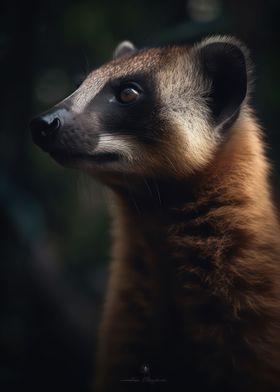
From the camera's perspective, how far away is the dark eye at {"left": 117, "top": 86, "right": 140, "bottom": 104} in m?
3.59

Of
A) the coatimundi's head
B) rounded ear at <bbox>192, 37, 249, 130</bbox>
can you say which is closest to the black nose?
the coatimundi's head

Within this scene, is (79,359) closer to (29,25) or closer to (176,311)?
(176,311)

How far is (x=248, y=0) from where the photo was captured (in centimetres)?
557

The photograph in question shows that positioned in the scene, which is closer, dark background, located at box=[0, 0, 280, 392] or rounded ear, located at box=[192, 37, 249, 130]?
rounded ear, located at box=[192, 37, 249, 130]

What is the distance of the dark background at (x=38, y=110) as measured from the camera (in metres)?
5.51

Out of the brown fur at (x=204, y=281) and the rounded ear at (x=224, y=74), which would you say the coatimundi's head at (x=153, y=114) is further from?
the brown fur at (x=204, y=281)

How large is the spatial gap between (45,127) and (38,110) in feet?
15.7

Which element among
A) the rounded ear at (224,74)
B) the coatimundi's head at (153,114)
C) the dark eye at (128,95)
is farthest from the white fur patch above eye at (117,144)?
the rounded ear at (224,74)

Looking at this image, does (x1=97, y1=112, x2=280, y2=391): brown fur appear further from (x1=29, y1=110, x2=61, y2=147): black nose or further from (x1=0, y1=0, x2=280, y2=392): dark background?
(x1=0, y1=0, x2=280, y2=392): dark background

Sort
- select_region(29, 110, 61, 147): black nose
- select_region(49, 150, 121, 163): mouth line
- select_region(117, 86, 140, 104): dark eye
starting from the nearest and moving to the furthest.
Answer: select_region(29, 110, 61, 147): black nose < select_region(49, 150, 121, 163): mouth line < select_region(117, 86, 140, 104): dark eye

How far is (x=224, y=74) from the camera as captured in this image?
12.0ft

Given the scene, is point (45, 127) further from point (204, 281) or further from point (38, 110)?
point (38, 110)

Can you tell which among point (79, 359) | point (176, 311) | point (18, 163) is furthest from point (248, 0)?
point (79, 359)

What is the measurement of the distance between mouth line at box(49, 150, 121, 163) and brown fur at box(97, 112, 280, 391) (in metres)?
0.24
